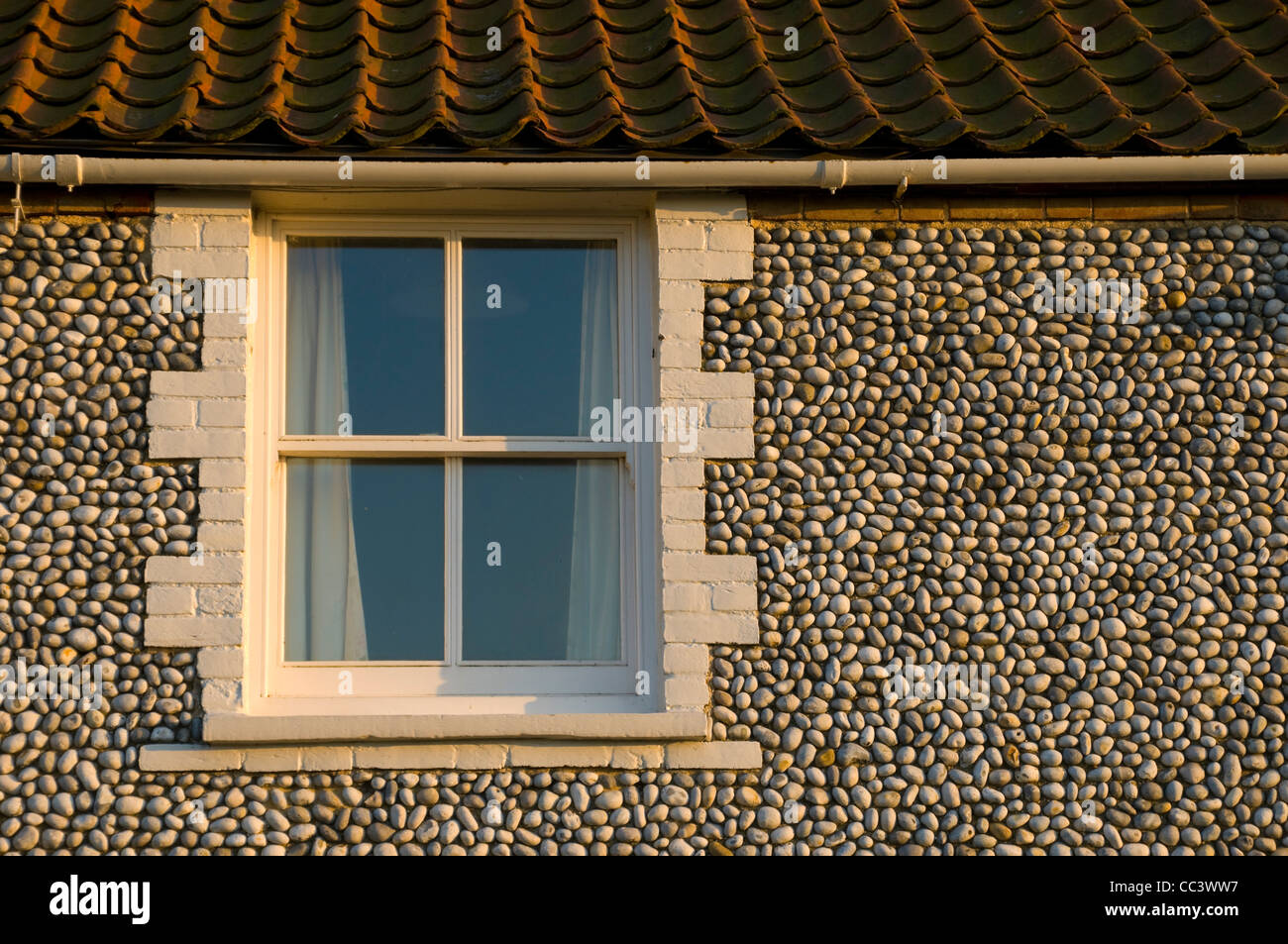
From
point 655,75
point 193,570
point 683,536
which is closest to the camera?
point 193,570

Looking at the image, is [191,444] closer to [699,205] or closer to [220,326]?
[220,326]

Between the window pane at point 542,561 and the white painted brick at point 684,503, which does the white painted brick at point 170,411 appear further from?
the white painted brick at point 684,503

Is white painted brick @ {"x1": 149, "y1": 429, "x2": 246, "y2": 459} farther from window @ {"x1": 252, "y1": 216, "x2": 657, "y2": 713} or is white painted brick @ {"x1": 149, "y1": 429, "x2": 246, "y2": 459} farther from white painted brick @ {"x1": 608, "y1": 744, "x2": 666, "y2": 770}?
white painted brick @ {"x1": 608, "y1": 744, "x2": 666, "y2": 770}

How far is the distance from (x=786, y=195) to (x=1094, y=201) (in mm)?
1156

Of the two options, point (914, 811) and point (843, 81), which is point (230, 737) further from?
point (843, 81)

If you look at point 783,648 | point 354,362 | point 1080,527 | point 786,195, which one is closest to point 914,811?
point 783,648

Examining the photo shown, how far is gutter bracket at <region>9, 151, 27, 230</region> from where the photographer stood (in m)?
4.65

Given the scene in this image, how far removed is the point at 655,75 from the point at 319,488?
2.02 meters

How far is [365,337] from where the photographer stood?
505 cm

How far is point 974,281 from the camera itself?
16.2 feet

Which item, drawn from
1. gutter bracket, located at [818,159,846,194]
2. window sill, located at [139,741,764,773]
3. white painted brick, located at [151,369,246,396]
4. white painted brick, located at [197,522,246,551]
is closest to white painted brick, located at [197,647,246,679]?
window sill, located at [139,741,764,773]

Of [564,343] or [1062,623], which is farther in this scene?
[564,343]

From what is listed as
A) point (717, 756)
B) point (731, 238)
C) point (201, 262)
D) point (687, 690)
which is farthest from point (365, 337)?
point (717, 756)
